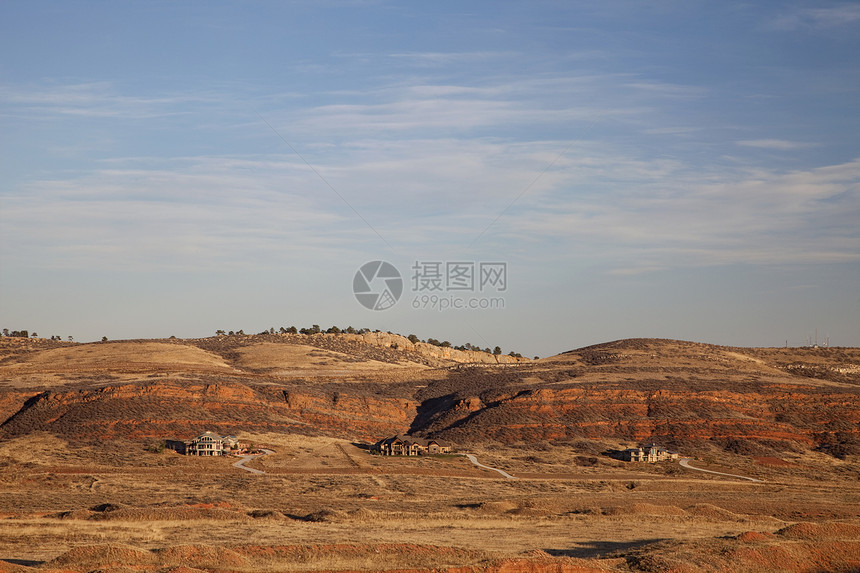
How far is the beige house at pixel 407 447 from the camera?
70750 millimetres

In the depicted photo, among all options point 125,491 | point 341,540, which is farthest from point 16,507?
point 341,540

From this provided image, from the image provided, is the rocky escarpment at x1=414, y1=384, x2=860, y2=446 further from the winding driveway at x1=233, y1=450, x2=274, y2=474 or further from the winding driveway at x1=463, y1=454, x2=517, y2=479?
the winding driveway at x1=233, y1=450, x2=274, y2=474

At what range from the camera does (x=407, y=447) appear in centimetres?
7088

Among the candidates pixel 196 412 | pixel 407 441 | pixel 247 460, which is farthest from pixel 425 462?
pixel 196 412

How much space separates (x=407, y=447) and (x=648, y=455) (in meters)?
20.6

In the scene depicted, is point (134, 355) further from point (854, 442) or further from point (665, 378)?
point (854, 442)

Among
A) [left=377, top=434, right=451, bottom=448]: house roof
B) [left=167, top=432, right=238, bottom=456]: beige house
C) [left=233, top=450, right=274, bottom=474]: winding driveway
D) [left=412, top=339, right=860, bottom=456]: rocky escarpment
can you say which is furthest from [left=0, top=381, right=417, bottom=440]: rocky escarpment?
[left=377, top=434, right=451, bottom=448]: house roof

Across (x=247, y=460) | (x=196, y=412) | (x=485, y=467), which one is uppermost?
(x=196, y=412)

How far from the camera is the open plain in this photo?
32.8 meters

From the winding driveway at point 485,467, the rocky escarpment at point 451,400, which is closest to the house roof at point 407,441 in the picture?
the winding driveway at point 485,467

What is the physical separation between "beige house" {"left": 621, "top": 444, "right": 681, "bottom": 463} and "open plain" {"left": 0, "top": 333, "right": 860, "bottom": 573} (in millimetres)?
2078

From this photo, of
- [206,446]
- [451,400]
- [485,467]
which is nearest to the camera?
[206,446]

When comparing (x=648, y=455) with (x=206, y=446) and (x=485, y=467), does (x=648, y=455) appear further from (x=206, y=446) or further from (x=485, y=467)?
(x=206, y=446)

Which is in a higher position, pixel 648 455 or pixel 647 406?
pixel 647 406
